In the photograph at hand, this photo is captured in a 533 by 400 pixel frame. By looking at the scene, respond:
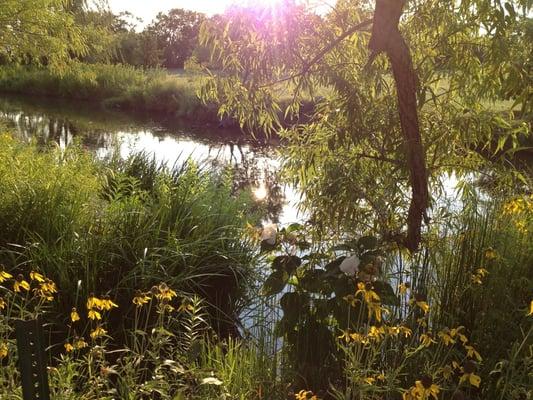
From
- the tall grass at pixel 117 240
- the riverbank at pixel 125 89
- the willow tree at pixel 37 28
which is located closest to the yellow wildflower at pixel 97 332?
the tall grass at pixel 117 240

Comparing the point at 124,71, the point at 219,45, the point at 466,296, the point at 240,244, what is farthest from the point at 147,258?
the point at 124,71

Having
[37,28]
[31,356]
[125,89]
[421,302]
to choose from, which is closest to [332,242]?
[421,302]

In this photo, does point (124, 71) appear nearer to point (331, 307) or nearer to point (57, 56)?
point (57, 56)

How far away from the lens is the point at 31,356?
1.27 meters

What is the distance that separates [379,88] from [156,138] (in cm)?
1317

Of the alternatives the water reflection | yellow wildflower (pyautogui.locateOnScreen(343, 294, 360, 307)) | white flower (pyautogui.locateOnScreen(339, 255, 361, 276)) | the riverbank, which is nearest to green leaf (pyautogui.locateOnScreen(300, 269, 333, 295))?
white flower (pyautogui.locateOnScreen(339, 255, 361, 276))

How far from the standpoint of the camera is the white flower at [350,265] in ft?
7.67

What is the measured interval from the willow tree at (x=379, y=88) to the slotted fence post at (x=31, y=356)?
1.95m

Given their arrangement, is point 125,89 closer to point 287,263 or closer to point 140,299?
point 287,263

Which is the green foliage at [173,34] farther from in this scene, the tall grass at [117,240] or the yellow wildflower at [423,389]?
the yellow wildflower at [423,389]

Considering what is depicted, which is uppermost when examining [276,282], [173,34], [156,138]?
[173,34]

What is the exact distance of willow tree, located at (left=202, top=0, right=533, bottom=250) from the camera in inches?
110

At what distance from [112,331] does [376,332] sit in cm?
216

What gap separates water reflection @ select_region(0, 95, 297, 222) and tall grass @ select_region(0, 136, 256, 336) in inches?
102
